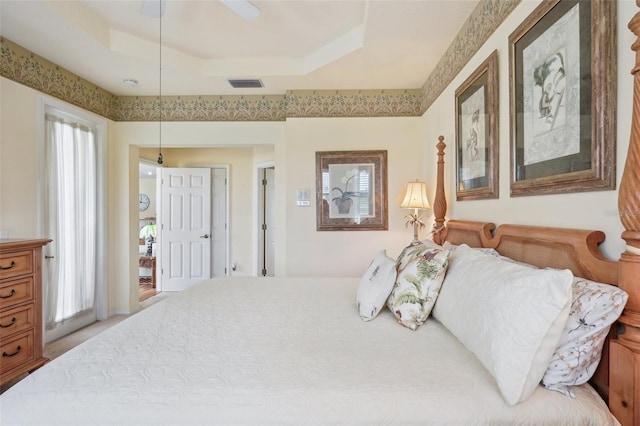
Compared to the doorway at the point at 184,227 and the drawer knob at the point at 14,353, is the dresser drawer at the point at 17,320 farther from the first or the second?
the doorway at the point at 184,227

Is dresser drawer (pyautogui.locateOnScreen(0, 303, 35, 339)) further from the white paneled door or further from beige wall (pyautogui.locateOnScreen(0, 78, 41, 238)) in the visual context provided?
the white paneled door

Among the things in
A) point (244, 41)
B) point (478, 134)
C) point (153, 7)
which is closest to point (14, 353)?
point (153, 7)

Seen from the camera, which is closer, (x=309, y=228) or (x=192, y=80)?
(x=192, y=80)

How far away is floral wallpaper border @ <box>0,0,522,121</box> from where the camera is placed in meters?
2.64

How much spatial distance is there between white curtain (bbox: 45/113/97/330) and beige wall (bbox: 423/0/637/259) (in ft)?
12.0

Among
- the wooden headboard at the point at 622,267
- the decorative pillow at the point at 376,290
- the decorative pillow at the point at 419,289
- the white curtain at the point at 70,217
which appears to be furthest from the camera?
the white curtain at the point at 70,217

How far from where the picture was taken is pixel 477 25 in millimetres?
1908

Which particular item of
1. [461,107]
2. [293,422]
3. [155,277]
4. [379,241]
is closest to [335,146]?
[379,241]

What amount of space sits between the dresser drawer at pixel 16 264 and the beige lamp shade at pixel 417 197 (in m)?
2.99

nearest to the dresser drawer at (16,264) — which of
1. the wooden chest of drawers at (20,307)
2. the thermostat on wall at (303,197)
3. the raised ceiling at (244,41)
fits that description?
the wooden chest of drawers at (20,307)

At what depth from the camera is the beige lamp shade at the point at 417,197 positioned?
2734mm

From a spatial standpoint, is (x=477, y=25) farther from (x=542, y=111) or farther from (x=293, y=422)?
(x=293, y=422)

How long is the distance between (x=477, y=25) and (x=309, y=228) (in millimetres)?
2310

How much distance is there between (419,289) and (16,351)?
268cm
